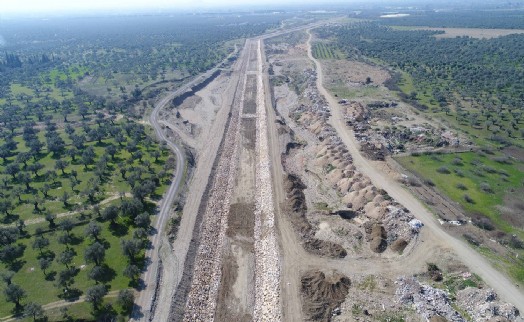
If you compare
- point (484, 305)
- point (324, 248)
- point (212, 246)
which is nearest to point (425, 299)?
point (484, 305)

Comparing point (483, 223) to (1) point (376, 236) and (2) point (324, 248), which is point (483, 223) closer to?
(1) point (376, 236)

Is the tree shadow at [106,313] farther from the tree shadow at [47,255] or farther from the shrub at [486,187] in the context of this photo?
the shrub at [486,187]

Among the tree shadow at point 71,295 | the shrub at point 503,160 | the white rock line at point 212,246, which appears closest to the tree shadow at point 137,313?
the white rock line at point 212,246

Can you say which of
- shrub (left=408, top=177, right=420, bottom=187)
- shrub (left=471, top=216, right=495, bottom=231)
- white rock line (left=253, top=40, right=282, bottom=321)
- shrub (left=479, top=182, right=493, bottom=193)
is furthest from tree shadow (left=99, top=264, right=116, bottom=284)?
shrub (left=479, top=182, right=493, bottom=193)

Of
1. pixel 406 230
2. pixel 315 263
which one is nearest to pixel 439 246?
pixel 406 230

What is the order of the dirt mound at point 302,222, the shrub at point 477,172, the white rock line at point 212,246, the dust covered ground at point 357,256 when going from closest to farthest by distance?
1. the dust covered ground at point 357,256
2. the white rock line at point 212,246
3. the dirt mound at point 302,222
4. the shrub at point 477,172

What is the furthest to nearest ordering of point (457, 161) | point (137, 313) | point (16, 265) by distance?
1. point (457, 161)
2. point (16, 265)
3. point (137, 313)
